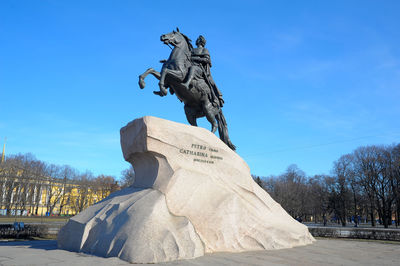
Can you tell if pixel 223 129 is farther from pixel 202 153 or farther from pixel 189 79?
pixel 202 153

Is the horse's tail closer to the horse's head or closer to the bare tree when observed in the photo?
the horse's head

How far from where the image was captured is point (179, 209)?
23.3ft

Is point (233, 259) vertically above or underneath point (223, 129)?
underneath

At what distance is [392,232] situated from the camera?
46.5 feet

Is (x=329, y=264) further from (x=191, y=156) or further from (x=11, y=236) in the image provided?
(x=11, y=236)

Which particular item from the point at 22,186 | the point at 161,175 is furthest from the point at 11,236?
the point at 22,186

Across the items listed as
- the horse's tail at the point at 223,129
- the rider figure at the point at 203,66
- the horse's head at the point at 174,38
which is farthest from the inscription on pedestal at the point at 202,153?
the horse's head at the point at 174,38

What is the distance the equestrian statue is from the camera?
31.3 ft

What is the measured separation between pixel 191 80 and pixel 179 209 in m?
4.45

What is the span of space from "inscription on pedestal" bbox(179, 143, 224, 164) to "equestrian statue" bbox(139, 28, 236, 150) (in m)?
1.94

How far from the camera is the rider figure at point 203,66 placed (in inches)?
415

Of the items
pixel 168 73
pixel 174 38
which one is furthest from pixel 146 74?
pixel 174 38

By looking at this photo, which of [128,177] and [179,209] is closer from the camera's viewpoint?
[179,209]

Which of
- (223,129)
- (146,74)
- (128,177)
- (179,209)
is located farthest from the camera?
(128,177)
